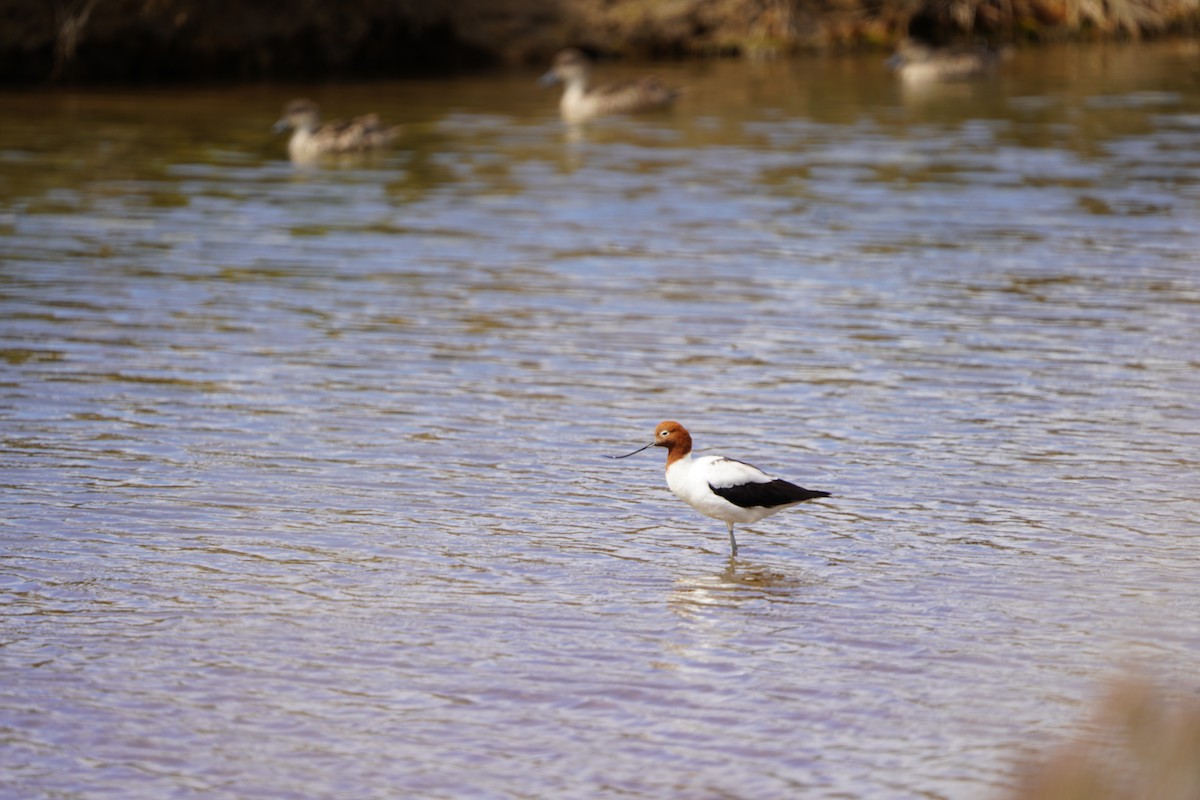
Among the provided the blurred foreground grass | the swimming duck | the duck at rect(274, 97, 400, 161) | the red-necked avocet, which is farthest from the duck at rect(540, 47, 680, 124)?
the blurred foreground grass

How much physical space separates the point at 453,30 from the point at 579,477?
26.4 m

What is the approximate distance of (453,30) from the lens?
34781mm

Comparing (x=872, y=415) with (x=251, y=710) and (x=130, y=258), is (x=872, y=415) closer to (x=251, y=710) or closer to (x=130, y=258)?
(x=251, y=710)

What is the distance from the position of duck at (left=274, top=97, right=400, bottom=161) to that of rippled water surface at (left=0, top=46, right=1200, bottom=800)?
1815 mm

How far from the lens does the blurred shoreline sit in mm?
30156

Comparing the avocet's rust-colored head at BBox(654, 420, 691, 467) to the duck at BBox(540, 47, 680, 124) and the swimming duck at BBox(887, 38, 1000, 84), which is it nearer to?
the duck at BBox(540, 47, 680, 124)

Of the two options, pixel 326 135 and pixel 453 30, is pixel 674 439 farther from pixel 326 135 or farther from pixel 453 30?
pixel 453 30

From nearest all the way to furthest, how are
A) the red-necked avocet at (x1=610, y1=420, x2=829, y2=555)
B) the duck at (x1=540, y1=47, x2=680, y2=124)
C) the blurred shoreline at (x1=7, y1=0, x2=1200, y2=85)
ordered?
the red-necked avocet at (x1=610, y1=420, x2=829, y2=555), the duck at (x1=540, y1=47, x2=680, y2=124), the blurred shoreline at (x1=7, y1=0, x2=1200, y2=85)

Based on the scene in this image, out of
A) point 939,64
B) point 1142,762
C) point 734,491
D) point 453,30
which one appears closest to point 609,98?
point 939,64

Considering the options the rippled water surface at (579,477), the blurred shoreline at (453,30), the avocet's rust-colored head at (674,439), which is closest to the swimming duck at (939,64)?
the blurred shoreline at (453,30)

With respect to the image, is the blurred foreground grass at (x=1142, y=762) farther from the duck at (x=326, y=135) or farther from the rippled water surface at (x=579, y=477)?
the duck at (x=326, y=135)

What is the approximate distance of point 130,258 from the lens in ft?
53.7

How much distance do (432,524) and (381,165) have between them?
14.2 m

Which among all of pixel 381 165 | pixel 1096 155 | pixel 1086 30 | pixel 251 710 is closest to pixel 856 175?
pixel 1096 155
